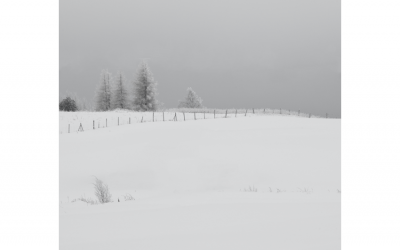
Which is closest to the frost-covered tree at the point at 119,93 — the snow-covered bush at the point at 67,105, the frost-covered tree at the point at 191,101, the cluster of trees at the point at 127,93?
the cluster of trees at the point at 127,93

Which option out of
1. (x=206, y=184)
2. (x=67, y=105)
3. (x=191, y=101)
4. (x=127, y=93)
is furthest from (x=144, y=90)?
(x=206, y=184)

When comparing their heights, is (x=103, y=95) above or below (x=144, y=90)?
below

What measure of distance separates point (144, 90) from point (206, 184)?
24.8 metres

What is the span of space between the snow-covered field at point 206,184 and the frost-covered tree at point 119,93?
12289 millimetres

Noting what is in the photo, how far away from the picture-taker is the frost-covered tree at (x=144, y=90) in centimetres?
3183

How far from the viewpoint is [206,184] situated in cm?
870

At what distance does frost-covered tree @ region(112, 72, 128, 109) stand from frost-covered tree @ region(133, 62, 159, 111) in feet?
5.09

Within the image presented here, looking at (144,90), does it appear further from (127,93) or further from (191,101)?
(191,101)

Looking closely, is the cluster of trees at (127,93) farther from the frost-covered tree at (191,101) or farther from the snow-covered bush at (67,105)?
the frost-covered tree at (191,101)

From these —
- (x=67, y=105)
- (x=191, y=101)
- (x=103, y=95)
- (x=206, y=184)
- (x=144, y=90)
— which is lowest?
(x=206, y=184)
